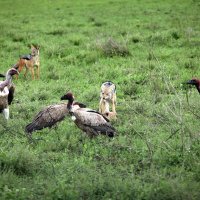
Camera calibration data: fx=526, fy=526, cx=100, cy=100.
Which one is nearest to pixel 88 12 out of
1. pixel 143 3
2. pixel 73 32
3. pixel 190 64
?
pixel 143 3

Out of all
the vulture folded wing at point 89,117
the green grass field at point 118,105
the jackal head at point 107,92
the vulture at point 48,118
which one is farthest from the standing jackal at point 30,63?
the vulture folded wing at point 89,117

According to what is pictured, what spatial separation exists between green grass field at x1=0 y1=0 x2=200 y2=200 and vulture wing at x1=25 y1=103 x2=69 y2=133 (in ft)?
0.54

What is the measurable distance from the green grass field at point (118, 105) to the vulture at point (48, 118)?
0.53 ft

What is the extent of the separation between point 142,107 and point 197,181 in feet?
10.8

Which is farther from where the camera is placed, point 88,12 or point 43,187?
point 88,12

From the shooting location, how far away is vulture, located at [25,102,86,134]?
7.59 m

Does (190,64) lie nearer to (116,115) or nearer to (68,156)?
(116,115)

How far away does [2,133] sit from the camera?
302 inches

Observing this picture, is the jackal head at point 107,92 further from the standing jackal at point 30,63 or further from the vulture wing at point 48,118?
the standing jackal at point 30,63

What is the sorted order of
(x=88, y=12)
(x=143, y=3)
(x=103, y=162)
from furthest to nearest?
(x=143, y=3) → (x=88, y=12) → (x=103, y=162)

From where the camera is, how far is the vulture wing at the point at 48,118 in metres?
7.59

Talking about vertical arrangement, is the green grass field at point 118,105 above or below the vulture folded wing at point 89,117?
below

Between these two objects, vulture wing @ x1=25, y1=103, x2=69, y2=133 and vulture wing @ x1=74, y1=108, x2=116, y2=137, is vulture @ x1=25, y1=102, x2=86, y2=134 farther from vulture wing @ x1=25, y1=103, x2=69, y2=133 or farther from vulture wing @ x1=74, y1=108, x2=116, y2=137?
vulture wing @ x1=74, y1=108, x2=116, y2=137

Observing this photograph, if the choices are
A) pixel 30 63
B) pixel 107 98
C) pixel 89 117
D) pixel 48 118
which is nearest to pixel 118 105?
pixel 107 98
